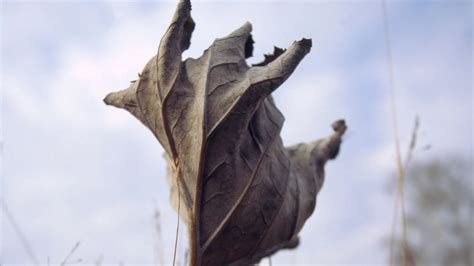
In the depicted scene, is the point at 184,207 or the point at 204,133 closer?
the point at 204,133

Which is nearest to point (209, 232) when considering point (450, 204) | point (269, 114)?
point (269, 114)

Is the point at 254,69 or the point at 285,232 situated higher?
the point at 254,69

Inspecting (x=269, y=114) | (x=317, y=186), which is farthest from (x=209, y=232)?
(x=317, y=186)

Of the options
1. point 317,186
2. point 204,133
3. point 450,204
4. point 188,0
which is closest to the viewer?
point 204,133

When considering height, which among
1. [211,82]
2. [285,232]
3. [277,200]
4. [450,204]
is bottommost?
[450,204]

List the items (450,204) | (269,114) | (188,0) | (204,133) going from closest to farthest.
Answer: (204,133) → (188,0) → (269,114) → (450,204)

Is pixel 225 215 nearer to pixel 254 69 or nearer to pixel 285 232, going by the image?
pixel 285 232
